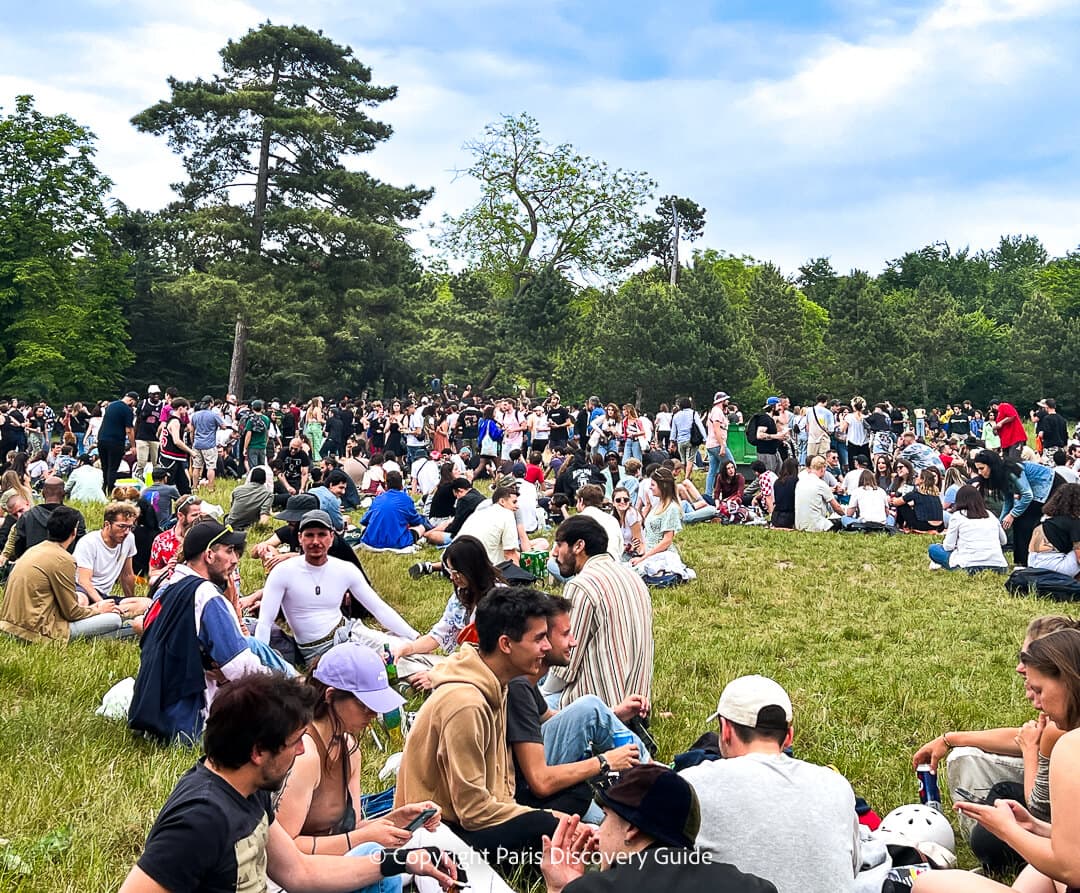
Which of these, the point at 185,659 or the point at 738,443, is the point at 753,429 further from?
the point at 185,659

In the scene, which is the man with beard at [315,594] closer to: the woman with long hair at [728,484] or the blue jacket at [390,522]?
the blue jacket at [390,522]

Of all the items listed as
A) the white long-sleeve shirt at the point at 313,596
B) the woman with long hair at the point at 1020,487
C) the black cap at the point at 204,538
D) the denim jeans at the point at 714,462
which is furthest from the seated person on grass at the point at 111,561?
the denim jeans at the point at 714,462

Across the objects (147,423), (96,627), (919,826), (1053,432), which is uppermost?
(1053,432)

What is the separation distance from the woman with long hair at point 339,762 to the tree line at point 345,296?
31.8 metres

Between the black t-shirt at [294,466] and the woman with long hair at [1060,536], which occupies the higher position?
the woman with long hair at [1060,536]

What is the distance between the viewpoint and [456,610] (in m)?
6.61

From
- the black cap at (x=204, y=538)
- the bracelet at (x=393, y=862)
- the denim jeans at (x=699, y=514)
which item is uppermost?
the black cap at (x=204, y=538)

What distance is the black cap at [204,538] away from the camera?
18.7 feet

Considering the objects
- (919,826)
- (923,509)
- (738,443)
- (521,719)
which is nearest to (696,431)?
(738,443)

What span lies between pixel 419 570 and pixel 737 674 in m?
4.42

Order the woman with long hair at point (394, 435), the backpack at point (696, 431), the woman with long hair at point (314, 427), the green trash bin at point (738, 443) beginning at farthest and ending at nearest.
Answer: the green trash bin at point (738, 443), the woman with long hair at point (314, 427), the woman with long hair at point (394, 435), the backpack at point (696, 431)

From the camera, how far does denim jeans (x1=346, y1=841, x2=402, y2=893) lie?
3.54 metres

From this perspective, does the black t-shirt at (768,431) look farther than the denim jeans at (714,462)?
Yes

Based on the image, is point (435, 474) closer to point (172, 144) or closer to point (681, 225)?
point (172, 144)
